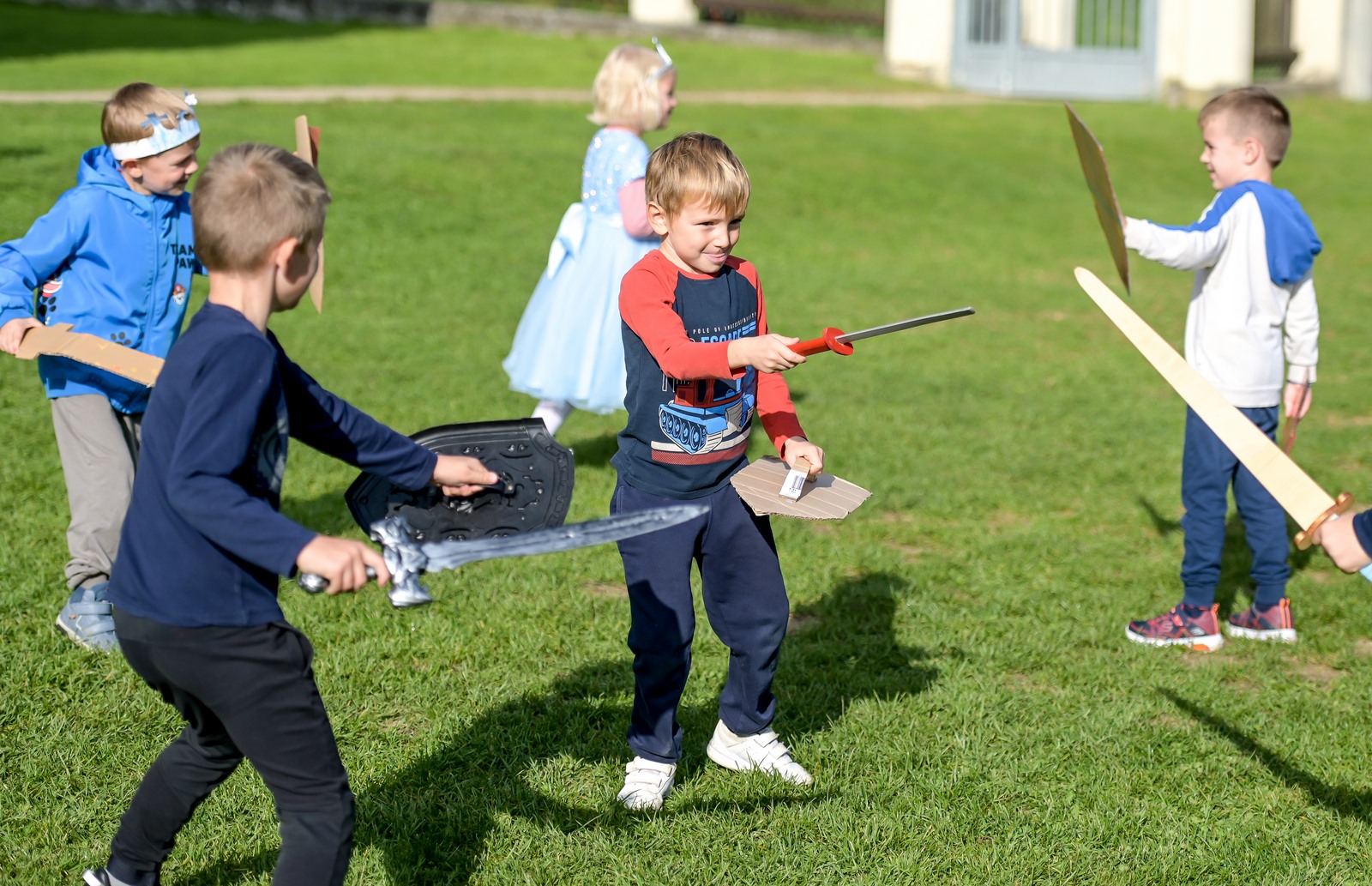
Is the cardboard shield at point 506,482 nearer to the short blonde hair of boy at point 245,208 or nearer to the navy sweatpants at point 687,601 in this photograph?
the navy sweatpants at point 687,601

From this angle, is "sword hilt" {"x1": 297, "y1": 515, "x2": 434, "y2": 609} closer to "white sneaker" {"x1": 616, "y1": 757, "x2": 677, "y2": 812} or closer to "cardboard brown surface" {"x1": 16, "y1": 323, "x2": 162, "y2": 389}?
"white sneaker" {"x1": 616, "y1": 757, "x2": 677, "y2": 812}

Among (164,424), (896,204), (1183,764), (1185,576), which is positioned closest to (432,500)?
(164,424)

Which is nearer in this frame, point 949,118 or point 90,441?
point 90,441

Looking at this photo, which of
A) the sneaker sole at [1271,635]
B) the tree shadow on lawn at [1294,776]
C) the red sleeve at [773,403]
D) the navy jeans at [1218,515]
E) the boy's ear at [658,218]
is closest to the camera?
the boy's ear at [658,218]

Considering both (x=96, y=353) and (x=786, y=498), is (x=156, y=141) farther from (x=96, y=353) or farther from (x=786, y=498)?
(x=786, y=498)

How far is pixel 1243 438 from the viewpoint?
3.03 meters

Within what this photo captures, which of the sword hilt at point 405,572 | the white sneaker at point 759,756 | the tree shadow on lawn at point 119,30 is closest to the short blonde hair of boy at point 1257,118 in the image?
the white sneaker at point 759,756

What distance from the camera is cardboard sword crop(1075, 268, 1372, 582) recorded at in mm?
2912

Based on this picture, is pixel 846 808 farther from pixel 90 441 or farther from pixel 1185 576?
pixel 90 441

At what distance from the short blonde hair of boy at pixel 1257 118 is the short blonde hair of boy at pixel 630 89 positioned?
244 centimetres

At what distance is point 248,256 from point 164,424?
0.36 metres

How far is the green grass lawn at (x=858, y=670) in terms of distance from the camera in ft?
11.8

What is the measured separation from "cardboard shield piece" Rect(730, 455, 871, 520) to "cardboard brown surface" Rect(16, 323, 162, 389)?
180 centimetres

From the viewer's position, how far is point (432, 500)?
10.4 feet
